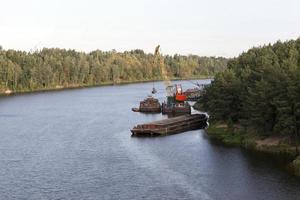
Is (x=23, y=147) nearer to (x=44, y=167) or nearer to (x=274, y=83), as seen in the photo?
(x=44, y=167)

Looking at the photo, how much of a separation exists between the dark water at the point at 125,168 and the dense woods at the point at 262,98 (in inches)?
280

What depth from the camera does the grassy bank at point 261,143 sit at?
279ft

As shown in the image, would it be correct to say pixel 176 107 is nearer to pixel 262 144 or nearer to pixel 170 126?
pixel 170 126

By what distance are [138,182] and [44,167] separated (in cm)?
1839

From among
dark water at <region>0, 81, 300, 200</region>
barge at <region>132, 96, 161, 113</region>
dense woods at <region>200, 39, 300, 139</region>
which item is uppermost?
dense woods at <region>200, 39, 300, 139</region>

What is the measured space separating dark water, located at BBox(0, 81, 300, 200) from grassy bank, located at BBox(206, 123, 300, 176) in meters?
2.62

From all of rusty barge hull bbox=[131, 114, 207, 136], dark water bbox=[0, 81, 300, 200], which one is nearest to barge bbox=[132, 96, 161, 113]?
rusty barge hull bbox=[131, 114, 207, 136]

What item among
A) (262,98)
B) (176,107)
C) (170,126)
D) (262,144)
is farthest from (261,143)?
(176,107)

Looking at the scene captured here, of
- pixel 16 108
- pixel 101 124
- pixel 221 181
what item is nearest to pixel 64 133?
pixel 101 124

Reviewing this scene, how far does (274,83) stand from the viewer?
97188 millimetres

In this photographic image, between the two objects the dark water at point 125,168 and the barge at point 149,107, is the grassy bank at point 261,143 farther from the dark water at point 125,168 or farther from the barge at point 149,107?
the barge at point 149,107

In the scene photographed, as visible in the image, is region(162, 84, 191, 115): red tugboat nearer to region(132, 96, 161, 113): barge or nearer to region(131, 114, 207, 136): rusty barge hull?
region(132, 96, 161, 113): barge

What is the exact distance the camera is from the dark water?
235ft

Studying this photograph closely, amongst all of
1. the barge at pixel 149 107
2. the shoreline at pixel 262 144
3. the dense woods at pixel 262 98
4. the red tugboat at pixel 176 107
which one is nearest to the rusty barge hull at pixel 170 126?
the dense woods at pixel 262 98
